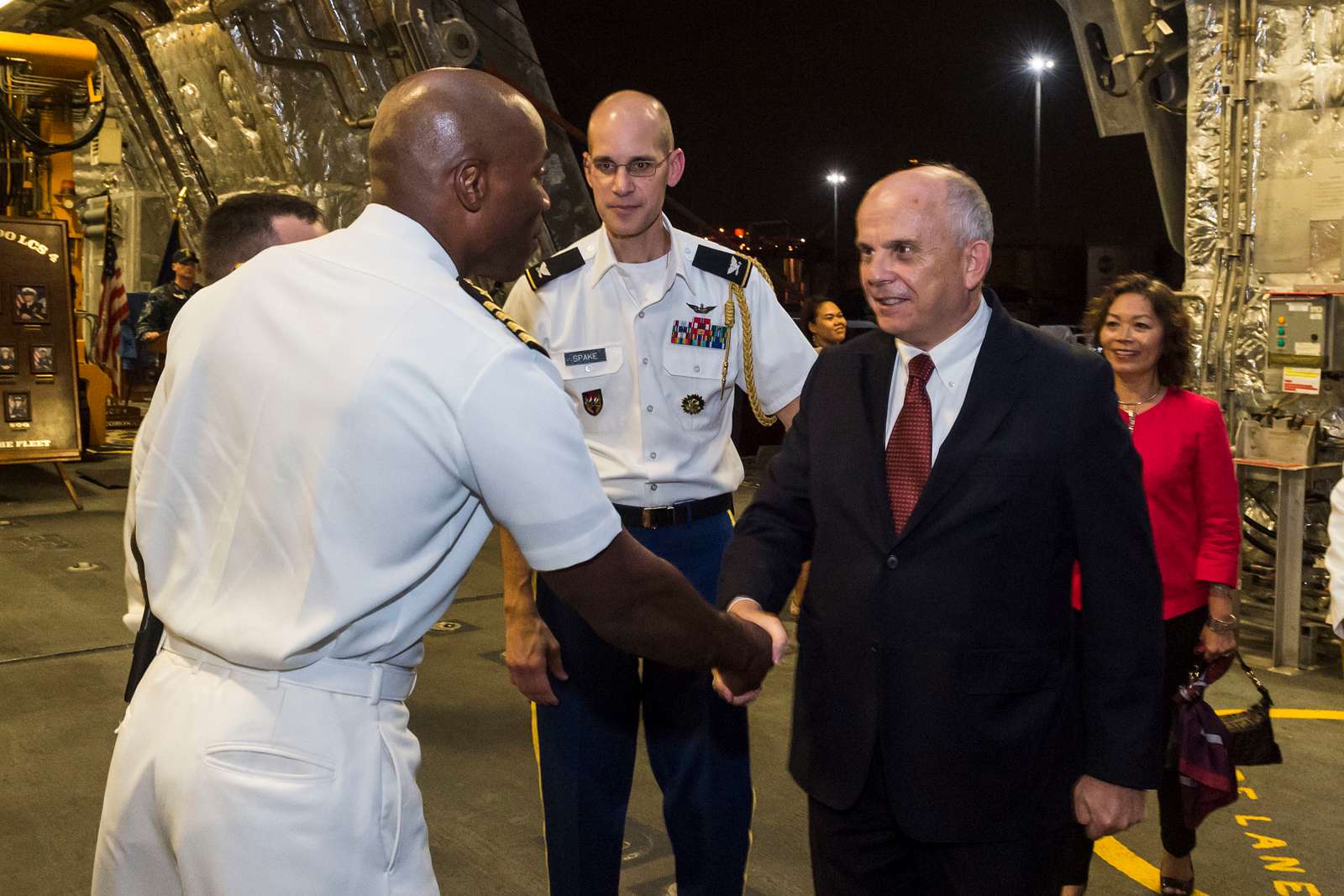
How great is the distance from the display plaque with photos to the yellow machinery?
220 mm

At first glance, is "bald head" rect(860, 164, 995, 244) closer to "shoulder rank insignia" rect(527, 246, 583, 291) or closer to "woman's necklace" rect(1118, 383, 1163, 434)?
"shoulder rank insignia" rect(527, 246, 583, 291)

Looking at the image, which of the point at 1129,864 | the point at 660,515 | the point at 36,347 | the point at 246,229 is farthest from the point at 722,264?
the point at 36,347

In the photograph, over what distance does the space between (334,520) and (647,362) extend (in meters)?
1.40

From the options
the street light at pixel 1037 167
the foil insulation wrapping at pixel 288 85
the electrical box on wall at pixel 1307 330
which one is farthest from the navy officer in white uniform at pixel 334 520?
the street light at pixel 1037 167

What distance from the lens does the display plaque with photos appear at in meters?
8.35

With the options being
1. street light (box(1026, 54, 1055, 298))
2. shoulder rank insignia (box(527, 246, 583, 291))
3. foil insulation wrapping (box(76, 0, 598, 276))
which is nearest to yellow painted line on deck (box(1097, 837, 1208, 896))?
shoulder rank insignia (box(527, 246, 583, 291))

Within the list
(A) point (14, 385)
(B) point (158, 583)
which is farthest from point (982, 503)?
(A) point (14, 385)

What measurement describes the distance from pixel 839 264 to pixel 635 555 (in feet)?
116

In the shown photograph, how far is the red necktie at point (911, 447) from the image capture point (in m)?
2.00

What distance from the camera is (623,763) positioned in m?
2.63

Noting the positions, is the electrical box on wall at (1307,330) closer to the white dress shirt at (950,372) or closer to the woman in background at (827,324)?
the woman in background at (827,324)

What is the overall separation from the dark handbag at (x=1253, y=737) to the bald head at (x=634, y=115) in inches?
78.5

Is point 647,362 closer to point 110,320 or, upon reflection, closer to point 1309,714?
point 1309,714

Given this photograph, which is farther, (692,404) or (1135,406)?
(1135,406)
